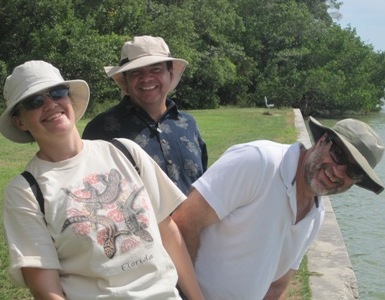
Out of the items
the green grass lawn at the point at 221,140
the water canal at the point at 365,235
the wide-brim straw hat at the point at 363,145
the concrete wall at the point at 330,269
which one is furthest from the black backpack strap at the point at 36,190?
the water canal at the point at 365,235

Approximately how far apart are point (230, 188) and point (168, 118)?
102 cm

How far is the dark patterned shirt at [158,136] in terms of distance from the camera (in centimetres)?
310

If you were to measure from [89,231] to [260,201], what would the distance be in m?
0.73

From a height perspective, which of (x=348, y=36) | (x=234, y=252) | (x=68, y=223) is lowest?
(x=348, y=36)

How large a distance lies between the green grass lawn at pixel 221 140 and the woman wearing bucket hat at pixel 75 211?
2839 mm

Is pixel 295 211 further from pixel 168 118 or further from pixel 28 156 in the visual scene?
pixel 28 156

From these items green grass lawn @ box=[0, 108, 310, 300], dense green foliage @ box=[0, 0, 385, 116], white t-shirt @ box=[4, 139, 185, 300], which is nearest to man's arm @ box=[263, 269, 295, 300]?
white t-shirt @ box=[4, 139, 185, 300]

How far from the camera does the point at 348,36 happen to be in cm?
3950

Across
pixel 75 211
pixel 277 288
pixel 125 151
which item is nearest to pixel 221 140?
pixel 277 288

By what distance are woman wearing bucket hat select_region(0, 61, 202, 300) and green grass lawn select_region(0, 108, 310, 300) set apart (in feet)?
9.32

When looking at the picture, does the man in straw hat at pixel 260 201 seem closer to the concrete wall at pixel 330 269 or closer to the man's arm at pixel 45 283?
the man's arm at pixel 45 283

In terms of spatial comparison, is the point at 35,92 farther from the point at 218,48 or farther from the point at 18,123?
the point at 218,48

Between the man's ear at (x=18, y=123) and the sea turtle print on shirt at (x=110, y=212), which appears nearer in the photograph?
the sea turtle print on shirt at (x=110, y=212)

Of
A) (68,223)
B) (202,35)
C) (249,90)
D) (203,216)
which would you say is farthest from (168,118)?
(249,90)
